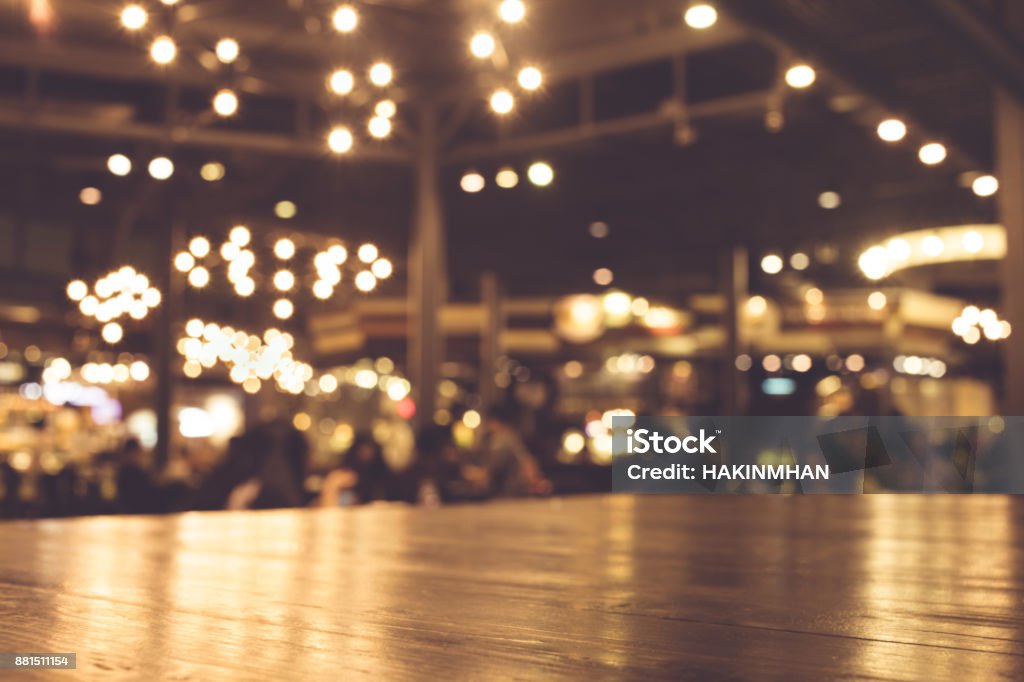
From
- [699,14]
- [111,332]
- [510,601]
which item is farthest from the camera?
[111,332]

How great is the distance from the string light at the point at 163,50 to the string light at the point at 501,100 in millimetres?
1534

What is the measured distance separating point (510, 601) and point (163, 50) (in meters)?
3.47

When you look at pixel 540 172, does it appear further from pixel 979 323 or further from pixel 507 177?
pixel 979 323

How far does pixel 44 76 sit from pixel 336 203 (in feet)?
11.9

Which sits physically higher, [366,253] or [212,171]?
[212,171]

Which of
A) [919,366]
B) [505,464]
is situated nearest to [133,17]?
[505,464]

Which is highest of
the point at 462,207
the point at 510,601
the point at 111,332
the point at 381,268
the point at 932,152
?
the point at 462,207

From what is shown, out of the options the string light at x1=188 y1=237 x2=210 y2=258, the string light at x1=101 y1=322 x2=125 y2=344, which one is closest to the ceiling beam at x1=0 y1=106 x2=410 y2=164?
the string light at x1=188 y1=237 x2=210 y2=258

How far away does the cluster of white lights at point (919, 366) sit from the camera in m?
18.9

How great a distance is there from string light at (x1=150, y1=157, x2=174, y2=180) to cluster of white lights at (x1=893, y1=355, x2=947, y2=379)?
585 inches

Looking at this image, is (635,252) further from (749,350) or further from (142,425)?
(142,425)

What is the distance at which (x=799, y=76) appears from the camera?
7121mm

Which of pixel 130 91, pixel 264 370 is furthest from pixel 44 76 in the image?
pixel 264 370

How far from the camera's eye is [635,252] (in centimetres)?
1418
